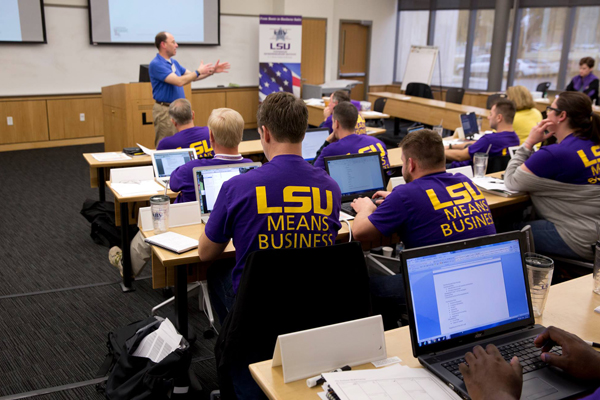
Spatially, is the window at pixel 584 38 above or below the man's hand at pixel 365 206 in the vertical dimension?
above

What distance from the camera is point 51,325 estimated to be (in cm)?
312

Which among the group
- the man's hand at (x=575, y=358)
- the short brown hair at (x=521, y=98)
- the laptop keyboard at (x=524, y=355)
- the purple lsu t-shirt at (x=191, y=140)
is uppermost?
the short brown hair at (x=521, y=98)

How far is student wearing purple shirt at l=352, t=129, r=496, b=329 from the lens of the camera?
228 cm

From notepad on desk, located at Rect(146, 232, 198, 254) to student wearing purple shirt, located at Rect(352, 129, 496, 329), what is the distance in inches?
32.8

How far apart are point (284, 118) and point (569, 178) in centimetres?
211

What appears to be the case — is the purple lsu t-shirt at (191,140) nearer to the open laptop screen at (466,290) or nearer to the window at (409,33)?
the open laptop screen at (466,290)

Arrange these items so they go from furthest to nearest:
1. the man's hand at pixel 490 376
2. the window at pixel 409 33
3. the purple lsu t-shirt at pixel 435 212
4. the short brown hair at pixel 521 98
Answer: the window at pixel 409 33
the short brown hair at pixel 521 98
the purple lsu t-shirt at pixel 435 212
the man's hand at pixel 490 376

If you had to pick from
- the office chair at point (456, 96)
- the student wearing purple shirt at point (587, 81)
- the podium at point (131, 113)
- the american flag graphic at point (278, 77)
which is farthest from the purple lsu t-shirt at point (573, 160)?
the american flag graphic at point (278, 77)

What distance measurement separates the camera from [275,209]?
190cm

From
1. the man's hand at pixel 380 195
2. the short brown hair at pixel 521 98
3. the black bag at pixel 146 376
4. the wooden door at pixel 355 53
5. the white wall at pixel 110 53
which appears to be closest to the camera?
the black bag at pixel 146 376

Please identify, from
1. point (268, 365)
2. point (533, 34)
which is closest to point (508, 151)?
point (268, 365)

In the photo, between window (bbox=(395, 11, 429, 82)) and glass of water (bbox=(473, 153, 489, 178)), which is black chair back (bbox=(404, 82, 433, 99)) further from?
glass of water (bbox=(473, 153, 489, 178))

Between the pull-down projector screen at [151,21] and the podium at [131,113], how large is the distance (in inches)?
69.3

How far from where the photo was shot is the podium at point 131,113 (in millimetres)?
6488
